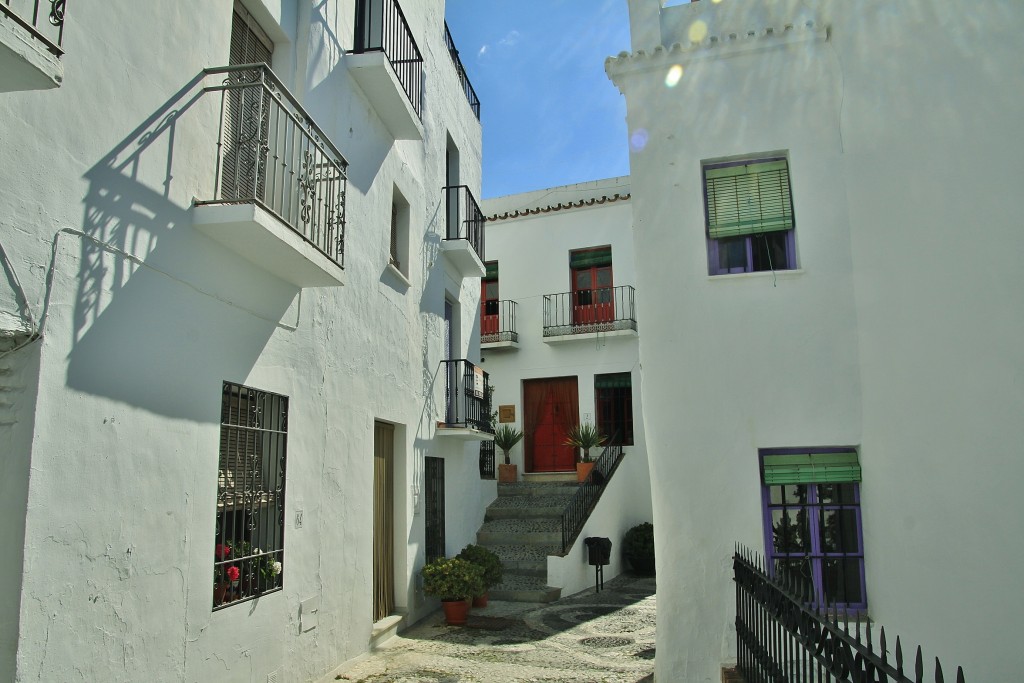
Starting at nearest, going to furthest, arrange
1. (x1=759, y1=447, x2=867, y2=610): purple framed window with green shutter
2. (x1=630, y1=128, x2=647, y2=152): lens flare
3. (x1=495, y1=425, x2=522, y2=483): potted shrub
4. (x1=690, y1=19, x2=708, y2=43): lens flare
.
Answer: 1. (x1=759, y1=447, x2=867, y2=610): purple framed window with green shutter
2. (x1=630, y1=128, x2=647, y2=152): lens flare
3. (x1=690, y1=19, x2=708, y2=43): lens flare
4. (x1=495, y1=425, x2=522, y2=483): potted shrub

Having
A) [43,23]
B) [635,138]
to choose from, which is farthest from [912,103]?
[43,23]

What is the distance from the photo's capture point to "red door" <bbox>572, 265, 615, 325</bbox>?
1806cm

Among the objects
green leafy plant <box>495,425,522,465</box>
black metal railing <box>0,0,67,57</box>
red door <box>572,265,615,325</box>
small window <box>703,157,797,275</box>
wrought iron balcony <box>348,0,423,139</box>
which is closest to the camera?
black metal railing <box>0,0,67,57</box>

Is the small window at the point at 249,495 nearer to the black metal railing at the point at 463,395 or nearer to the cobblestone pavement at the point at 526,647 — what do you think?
the cobblestone pavement at the point at 526,647

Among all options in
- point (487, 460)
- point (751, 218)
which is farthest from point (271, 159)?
point (487, 460)

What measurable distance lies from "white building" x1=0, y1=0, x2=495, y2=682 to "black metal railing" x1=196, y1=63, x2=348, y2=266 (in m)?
0.04

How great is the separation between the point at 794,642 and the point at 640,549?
11.0m

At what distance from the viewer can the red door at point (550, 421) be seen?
18.1 meters

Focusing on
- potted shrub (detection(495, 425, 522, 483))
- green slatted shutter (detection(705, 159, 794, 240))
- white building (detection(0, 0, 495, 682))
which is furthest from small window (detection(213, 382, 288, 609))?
potted shrub (detection(495, 425, 522, 483))

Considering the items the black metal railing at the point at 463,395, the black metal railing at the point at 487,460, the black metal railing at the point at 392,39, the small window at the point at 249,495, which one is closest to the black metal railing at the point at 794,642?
the small window at the point at 249,495

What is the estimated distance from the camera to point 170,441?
513 centimetres

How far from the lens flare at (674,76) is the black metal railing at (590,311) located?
10.3 metres

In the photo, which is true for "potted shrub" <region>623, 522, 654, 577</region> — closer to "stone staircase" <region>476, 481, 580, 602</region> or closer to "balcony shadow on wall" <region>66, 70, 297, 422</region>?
"stone staircase" <region>476, 481, 580, 602</region>

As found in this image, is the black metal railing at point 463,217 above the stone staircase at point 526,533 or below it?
above
